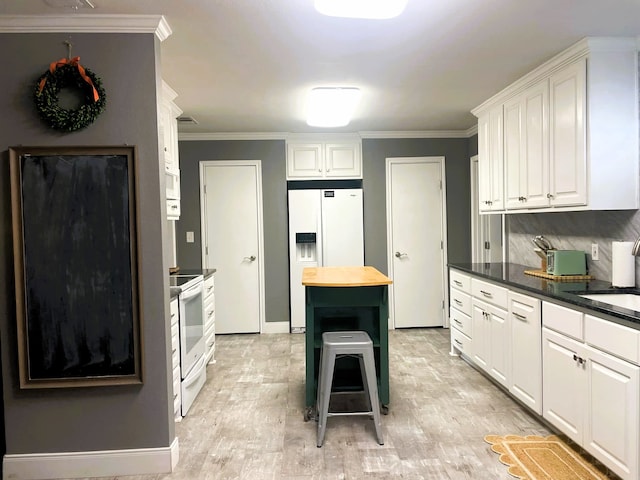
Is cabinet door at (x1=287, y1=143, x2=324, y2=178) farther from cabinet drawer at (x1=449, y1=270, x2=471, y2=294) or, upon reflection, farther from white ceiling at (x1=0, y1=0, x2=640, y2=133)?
cabinet drawer at (x1=449, y1=270, x2=471, y2=294)

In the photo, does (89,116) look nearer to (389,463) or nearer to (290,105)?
(290,105)

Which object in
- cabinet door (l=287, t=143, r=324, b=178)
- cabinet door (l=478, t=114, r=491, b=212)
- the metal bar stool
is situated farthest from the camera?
cabinet door (l=287, t=143, r=324, b=178)

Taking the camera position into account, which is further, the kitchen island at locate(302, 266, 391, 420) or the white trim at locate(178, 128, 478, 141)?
the white trim at locate(178, 128, 478, 141)

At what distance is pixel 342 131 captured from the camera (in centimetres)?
539

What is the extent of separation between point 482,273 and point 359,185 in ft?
7.50

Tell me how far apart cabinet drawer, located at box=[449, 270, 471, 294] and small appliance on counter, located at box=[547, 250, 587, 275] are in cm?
80

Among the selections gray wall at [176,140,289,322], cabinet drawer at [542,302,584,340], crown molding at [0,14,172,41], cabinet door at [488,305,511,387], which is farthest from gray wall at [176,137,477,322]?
crown molding at [0,14,172,41]

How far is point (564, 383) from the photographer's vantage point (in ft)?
8.22

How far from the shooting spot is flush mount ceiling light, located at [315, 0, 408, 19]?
1.89m

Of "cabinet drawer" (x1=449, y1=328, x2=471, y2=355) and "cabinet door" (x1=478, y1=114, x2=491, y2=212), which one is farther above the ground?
"cabinet door" (x1=478, y1=114, x2=491, y2=212)

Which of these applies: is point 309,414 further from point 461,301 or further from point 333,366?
point 461,301

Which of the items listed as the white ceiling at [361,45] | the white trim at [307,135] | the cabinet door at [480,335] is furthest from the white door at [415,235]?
the cabinet door at [480,335]

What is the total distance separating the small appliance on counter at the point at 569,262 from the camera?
3125mm

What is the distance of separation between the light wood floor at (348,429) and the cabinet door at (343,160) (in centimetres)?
234
